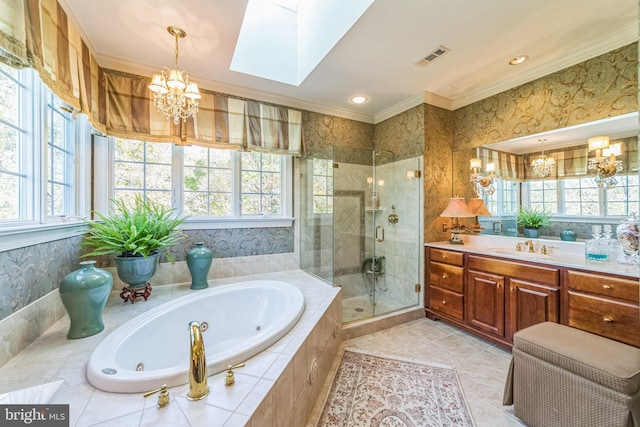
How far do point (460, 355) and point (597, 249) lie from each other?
134 cm

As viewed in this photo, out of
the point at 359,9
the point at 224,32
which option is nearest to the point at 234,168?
the point at 224,32

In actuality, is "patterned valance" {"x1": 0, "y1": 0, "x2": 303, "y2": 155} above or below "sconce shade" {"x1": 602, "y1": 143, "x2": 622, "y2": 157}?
above

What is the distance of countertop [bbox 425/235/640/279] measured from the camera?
167 cm

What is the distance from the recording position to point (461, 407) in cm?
156

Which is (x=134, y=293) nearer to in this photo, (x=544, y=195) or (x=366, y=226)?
(x=366, y=226)

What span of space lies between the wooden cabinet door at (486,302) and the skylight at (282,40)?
246cm

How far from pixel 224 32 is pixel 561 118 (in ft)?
9.51

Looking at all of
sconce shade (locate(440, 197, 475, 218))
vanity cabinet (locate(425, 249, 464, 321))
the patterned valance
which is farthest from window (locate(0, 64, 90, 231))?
sconce shade (locate(440, 197, 475, 218))

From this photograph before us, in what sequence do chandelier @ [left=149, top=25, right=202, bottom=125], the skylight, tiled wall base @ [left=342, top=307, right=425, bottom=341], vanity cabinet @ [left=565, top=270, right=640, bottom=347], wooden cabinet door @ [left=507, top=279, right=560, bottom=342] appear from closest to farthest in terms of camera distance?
vanity cabinet @ [left=565, top=270, right=640, bottom=347] < chandelier @ [left=149, top=25, right=202, bottom=125] < wooden cabinet door @ [left=507, top=279, right=560, bottom=342] < the skylight < tiled wall base @ [left=342, top=307, right=425, bottom=341]

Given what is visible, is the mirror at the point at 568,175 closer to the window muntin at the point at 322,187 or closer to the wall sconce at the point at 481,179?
the wall sconce at the point at 481,179

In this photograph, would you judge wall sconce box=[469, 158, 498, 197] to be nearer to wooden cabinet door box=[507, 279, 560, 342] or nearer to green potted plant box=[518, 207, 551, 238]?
green potted plant box=[518, 207, 551, 238]

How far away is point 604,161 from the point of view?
1.99m

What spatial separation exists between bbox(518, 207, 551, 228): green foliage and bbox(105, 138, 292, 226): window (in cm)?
245

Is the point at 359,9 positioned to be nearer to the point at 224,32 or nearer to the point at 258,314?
the point at 224,32
